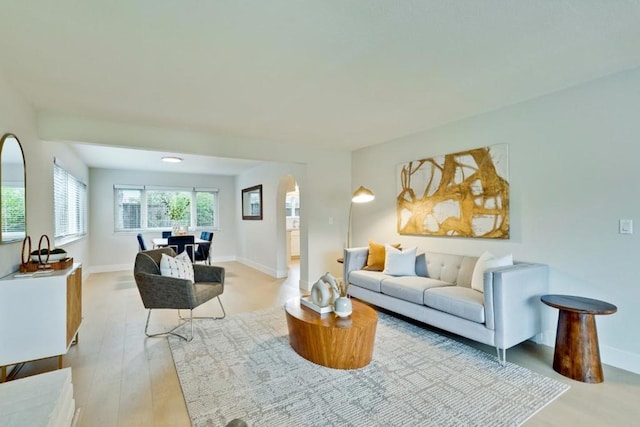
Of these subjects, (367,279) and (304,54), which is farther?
(367,279)

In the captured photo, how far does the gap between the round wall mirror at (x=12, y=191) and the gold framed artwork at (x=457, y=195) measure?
13.2 feet

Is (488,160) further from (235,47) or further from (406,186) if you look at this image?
(235,47)

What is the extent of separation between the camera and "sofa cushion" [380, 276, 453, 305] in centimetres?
321

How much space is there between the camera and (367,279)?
3.86m

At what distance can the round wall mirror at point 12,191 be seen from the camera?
2416mm

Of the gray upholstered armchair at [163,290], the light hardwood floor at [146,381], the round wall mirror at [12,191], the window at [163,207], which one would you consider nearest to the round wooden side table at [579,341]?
the light hardwood floor at [146,381]

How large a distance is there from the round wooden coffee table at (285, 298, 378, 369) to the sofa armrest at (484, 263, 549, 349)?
97cm

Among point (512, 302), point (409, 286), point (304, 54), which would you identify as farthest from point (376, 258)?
point (304, 54)

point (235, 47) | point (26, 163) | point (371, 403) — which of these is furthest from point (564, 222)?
point (26, 163)

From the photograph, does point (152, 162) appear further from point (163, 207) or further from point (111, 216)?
point (111, 216)

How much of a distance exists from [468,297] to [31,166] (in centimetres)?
429

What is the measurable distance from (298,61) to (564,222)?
8.72 ft

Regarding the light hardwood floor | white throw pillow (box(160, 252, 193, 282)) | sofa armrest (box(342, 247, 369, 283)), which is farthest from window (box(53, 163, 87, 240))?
sofa armrest (box(342, 247, 369, 283))

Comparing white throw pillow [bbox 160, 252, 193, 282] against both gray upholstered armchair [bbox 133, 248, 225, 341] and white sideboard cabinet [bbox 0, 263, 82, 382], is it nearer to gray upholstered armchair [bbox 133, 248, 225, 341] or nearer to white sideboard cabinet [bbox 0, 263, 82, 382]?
gray upholstered armchair [bbox 133, 248, 225, 341]
